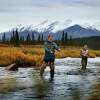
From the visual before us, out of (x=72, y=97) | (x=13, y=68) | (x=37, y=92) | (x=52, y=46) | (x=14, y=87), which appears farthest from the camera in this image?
(x=13, y=68)

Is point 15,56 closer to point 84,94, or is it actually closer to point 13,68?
point 13,68

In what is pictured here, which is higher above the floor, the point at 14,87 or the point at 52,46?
the point at 52,46

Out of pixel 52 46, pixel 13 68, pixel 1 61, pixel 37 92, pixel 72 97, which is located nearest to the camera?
pixel 72 97

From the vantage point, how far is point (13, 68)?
34719 millimetres

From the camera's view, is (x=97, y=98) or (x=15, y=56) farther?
(x=15, y=56)

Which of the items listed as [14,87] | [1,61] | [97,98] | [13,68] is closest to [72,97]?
[97,98]

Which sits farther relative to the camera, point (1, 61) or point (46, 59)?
point (1, 61)

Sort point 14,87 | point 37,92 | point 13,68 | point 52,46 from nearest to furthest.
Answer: point 37,92 < point 14,87 < point 52,46 < point 13,68

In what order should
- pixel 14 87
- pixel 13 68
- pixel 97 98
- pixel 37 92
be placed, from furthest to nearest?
pixel 13 68, pixel 14 87, pixel 37 92, pixel 97 98

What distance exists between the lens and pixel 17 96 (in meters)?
17.6

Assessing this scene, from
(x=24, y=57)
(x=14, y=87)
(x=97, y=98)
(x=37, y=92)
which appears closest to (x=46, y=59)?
(x=14, y=87)

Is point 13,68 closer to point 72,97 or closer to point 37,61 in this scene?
point 37,61

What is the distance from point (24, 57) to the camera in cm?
4159

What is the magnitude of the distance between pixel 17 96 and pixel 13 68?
17.2 metres
